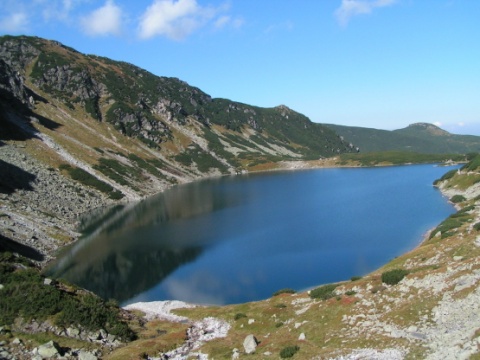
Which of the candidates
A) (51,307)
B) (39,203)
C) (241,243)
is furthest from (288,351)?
(39,203)

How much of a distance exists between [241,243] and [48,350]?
55.3 meters

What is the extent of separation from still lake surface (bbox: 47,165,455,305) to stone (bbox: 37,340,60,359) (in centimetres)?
2724

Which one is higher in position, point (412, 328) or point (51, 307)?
point (412, 328)

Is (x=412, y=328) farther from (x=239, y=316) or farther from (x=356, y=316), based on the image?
(x=239, y=316)

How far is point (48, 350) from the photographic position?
103 feet

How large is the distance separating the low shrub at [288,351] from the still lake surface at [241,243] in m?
28.3

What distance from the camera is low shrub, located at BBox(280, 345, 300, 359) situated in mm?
26938

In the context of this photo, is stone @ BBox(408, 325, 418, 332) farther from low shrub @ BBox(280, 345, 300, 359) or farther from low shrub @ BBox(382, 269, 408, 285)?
low shrub @ BBox(382, 269, 408, 285)

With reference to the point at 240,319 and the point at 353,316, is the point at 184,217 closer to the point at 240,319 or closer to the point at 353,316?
the point at 240,319

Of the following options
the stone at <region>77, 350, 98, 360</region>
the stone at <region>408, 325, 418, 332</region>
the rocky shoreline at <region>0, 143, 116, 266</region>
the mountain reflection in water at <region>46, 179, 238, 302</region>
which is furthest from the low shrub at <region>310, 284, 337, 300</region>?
the rocky shoreline at <region>0, 143, 116, 266</region>

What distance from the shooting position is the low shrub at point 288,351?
26938 mm

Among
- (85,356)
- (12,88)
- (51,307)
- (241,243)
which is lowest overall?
(241,243)

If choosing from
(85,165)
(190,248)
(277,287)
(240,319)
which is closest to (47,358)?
(240,319)

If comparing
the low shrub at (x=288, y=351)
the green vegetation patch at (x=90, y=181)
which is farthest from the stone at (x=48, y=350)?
the green vegetation patch at (x=90, y=181)
